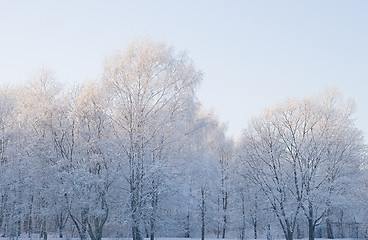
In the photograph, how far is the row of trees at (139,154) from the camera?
Result: 26094 mm

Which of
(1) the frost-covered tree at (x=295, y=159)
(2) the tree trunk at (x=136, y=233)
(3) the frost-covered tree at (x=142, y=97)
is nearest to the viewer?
(2) the tree trunk at (x=136, y=233)

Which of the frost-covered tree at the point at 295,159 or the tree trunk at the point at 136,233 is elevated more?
the frost-covered tree at the point at 295,159

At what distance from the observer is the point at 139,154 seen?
2595 cm

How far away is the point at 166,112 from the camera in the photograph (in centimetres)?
2806

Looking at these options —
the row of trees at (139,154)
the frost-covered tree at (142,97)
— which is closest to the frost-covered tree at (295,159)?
the row of trees at (139,154)

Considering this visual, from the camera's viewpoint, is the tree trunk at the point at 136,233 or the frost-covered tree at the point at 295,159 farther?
the frost-covered tree at the point at 295,159

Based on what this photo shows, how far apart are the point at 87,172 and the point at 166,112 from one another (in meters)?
6.27

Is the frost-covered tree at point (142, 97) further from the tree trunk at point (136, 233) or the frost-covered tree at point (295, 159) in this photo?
the frost-covered tree at point (295, 159)

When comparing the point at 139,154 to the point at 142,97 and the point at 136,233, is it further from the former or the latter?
the point at 136,233

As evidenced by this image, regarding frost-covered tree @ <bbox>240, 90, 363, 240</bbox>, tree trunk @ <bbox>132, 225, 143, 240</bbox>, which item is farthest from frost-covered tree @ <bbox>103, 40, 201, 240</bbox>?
frost-covered tree @ <bbox>240, 90, 363, 240</bbox>

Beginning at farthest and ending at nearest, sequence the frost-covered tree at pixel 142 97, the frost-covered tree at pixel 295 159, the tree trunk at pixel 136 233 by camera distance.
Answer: the frost-covered tree at pixel 295 159 < the frost-covered tree at pixel 142 97 < the tree trunk at pixel 136 233

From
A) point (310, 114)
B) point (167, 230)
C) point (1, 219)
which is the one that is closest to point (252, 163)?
point (310, 114)

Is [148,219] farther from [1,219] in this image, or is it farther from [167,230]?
[1,219]

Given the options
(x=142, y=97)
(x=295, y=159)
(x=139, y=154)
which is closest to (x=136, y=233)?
(x=139, y=154)
